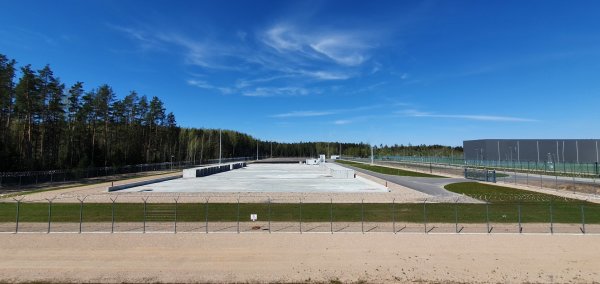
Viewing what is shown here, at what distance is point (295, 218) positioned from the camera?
24078 mm

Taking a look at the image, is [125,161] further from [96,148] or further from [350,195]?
[350,195]

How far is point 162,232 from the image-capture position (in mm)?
19812

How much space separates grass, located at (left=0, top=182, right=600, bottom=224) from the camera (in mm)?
23531

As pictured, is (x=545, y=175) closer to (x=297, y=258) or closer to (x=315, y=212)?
(x=315, y=212)

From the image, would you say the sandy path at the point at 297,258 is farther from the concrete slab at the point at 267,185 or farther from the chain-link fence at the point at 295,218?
the concrete slab at the point at 267,185

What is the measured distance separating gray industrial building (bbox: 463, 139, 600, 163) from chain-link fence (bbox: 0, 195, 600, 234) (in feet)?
267

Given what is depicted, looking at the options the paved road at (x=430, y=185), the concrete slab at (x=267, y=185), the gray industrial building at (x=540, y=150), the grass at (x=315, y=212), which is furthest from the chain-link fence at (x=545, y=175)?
the concrete slab at (x=267, y=185)

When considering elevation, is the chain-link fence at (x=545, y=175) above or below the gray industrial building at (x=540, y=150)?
below

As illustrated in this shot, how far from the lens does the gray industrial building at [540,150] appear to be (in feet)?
313

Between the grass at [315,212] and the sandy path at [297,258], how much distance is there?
4.00m

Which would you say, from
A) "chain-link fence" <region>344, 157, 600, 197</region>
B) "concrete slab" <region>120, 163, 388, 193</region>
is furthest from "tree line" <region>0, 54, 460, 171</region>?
"chain-link fence" <region>344, 157, 600, 197</region>

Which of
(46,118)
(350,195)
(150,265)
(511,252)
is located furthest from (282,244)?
(46,118)

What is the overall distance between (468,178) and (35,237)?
5485cm

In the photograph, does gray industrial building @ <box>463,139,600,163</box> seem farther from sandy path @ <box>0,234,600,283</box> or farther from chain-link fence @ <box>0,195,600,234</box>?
sandy path @ <box>0,234,600,283</box>
